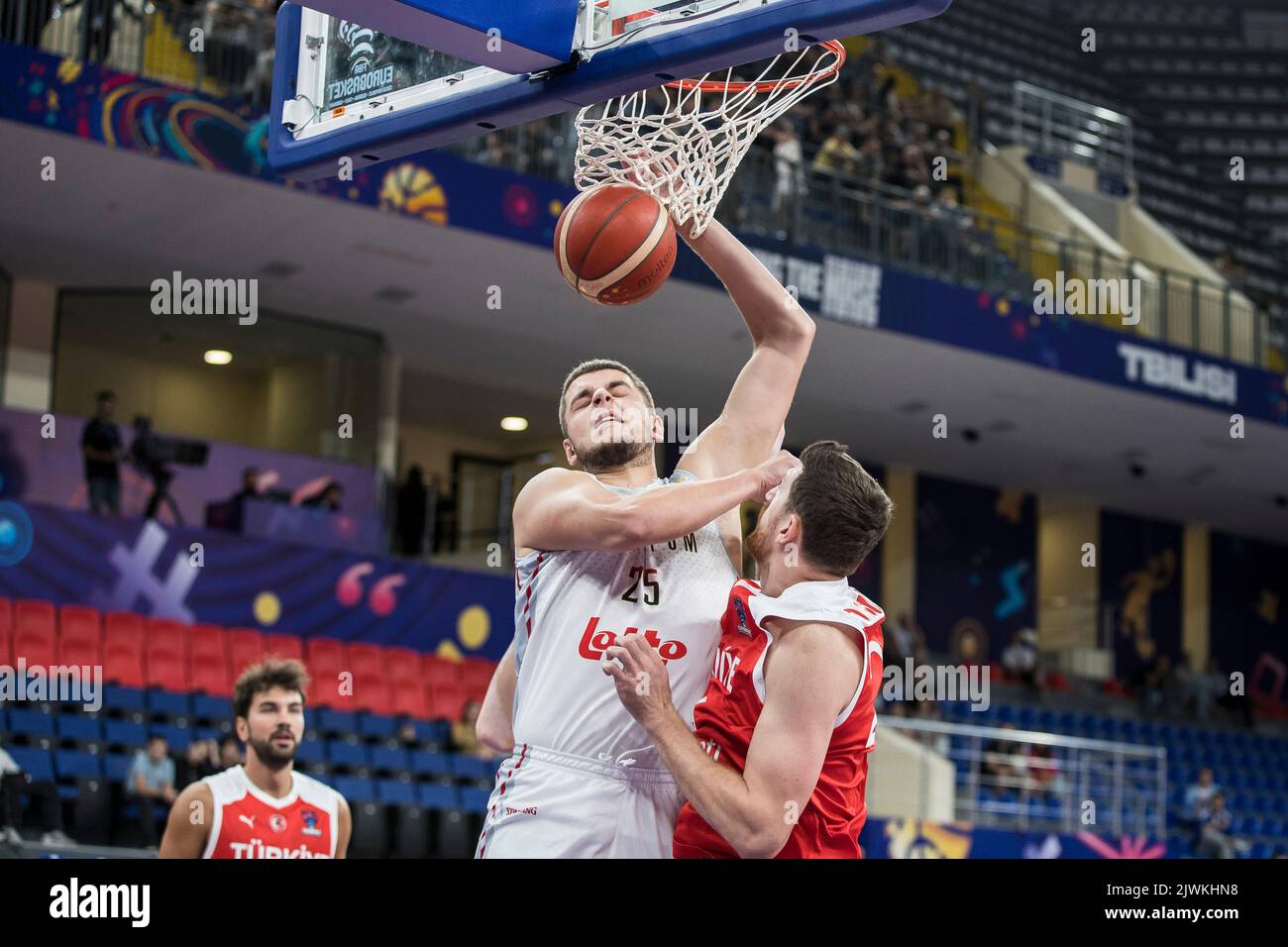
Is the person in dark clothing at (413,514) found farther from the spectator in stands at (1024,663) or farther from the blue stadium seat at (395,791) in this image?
the spectator in stands at (1024,663)

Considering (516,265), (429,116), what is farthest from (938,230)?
(429,116)

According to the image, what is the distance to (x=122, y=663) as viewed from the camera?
11.4 metres

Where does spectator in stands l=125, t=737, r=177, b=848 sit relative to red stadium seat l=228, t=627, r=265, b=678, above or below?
below

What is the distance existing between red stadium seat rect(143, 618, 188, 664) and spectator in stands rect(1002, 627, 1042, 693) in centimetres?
1026

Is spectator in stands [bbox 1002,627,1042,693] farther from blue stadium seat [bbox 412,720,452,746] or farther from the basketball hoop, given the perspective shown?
the basketball hoop

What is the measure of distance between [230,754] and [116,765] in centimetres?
109

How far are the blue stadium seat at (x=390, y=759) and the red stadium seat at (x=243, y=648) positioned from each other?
137 centimetres

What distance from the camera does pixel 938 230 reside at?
1573 centimetres

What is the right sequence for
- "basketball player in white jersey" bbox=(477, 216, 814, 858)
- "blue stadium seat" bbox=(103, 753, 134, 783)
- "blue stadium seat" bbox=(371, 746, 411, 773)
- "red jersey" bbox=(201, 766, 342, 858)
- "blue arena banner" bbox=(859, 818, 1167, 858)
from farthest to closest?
"blue arena banner" bbox=(859, 818, 1167, 858) → "blue stadium seat" bbox=(371, 746, 411, 773) → "blue stadium seat" bbox=(103, 753, 134, 783) → "red jersey" bbox=(201, 766, 342, 858) → "basketball player in white jersey" bbox=(477, 216, 814, 858)

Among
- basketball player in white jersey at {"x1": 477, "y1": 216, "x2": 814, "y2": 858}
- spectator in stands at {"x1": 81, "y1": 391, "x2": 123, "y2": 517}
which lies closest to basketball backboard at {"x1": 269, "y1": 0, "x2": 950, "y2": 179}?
basketball player in white jersey at {"x1": 477, "y1": 216, "x2": 814, "y2": 858}

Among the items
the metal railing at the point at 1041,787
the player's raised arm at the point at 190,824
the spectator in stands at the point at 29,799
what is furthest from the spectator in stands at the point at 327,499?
the player's raised arm at the point at 190,824

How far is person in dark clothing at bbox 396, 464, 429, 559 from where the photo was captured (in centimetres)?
1599

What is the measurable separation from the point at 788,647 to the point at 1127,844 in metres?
11.3
